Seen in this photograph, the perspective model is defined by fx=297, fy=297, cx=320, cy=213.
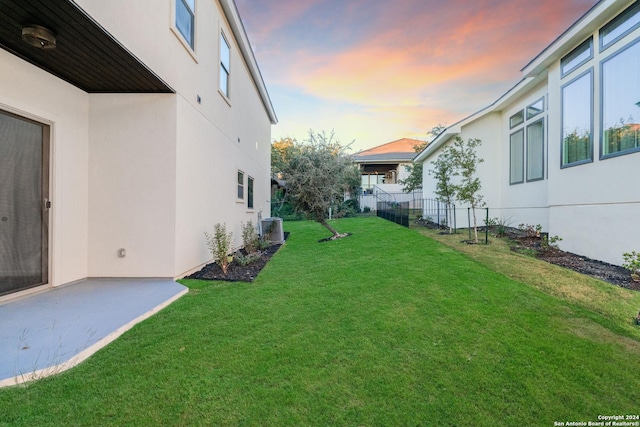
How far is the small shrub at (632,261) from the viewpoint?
5.06 m

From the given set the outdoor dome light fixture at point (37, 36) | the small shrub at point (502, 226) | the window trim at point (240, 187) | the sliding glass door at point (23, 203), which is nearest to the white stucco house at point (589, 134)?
the small shrub at point (502, 226)

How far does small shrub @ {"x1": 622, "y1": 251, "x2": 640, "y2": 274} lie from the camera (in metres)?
5.06

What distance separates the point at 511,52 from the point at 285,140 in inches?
1062

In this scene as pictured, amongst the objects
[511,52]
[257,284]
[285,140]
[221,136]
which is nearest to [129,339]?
[257,284]

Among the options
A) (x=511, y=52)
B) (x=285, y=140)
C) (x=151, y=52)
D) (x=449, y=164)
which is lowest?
(x=449, y=164)

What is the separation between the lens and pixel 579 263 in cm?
617

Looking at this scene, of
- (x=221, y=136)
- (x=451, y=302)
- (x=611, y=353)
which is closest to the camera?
(x=611, y=353)

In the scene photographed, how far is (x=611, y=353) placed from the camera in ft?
9.57

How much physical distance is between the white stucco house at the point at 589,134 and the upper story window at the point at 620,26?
18mm

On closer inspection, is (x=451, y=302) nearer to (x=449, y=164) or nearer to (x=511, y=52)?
(x=449, y=164)

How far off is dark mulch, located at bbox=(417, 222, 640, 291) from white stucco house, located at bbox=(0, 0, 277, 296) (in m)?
7.55

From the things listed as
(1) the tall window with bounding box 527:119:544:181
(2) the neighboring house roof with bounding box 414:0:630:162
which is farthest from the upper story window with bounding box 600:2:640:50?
(1) the tall window with bounding box 527:119:544:181

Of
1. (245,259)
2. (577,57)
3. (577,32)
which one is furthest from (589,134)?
(245,259)

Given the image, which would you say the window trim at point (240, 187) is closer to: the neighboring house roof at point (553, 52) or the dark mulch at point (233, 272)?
the dark mulch at point (233, 272)
